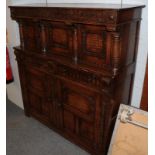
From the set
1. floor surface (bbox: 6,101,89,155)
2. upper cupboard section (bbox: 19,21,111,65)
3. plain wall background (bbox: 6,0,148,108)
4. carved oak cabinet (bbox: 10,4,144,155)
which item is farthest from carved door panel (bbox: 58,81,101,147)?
plain wall background (bbox: 6,0,148,108)

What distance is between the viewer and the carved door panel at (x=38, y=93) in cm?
204

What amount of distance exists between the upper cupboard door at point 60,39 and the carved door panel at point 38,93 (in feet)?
1.14

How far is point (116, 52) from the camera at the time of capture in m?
1.37

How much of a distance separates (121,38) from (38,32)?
0.89m

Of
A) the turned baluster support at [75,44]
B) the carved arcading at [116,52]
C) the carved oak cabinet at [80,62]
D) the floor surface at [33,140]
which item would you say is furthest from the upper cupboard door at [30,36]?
the floor surface at [33,140]

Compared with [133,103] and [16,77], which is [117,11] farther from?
[16,77]

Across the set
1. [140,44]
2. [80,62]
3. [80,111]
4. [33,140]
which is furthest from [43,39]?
[33,140]

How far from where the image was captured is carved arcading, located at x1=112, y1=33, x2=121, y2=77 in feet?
4.34

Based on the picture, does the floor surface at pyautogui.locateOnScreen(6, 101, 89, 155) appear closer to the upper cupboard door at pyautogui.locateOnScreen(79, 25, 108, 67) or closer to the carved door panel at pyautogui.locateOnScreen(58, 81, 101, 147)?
the carved door panel at pyautogui.locateOnScreen(58, 81, 101, 147)

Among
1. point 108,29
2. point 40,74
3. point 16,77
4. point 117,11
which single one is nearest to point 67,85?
point 40,74

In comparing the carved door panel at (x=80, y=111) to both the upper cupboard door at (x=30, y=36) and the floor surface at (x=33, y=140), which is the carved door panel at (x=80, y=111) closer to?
the floor surface at (x=33, y=140)

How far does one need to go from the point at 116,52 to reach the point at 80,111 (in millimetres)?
688

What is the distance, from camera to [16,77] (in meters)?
2.54

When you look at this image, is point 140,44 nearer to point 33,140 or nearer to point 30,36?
point 30,36
